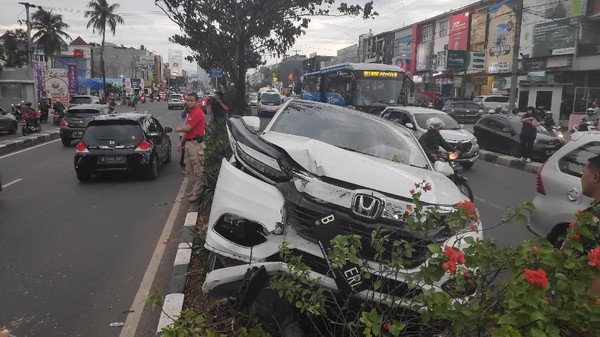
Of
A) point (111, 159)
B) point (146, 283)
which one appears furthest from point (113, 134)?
point (146, 283)

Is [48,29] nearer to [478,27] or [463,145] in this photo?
[478,27]

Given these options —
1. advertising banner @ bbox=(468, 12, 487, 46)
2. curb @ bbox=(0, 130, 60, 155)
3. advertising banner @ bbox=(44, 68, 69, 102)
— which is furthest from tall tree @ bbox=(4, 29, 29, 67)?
advertising banner @ bbox=(468, 12, 487, 46)

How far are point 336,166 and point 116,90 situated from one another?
3080 inches

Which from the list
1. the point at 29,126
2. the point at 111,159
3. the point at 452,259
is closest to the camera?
the point at 452,259

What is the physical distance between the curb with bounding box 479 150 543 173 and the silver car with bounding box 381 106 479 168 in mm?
1757

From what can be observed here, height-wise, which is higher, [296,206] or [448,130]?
[296,206]

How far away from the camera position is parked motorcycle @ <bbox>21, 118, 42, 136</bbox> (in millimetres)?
21219

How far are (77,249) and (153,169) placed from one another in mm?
4947

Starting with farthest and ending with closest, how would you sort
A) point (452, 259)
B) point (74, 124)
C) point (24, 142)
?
point (24, 142) < point (74, 124) < point (452, 259)

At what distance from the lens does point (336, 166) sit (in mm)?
3615

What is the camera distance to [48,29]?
193 ft

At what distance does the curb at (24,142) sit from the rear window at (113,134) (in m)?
7.85

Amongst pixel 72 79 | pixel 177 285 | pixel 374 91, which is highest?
pixel 72 79

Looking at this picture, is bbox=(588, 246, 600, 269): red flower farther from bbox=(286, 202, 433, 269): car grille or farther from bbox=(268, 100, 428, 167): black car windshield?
bbox=(268, 100, 428, 167): black car windshield
